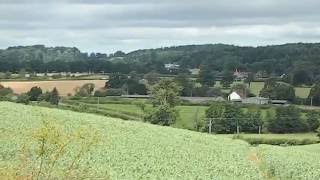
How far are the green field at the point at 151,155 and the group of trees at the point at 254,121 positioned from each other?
38681 mm

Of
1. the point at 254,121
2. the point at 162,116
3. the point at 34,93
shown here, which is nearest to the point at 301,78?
the point at 254,121

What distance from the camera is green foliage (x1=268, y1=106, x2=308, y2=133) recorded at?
280 ft

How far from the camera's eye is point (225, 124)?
8319cm

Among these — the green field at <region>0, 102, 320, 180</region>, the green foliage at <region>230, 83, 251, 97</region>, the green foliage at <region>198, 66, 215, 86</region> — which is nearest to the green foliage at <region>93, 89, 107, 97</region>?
the green foliage at <region>230, 83, 251, 97</region>

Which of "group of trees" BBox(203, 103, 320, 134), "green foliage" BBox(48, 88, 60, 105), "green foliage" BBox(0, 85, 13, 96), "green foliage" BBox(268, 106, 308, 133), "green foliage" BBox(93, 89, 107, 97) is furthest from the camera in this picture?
"green foliage" BBox(93, 89, 107, 97)

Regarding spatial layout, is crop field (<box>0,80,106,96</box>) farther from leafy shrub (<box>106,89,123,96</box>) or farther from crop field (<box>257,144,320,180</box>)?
crop field (<box>257,144,320,180</box>)

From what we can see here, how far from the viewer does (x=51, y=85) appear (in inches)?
4806

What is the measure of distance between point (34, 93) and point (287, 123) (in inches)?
1810

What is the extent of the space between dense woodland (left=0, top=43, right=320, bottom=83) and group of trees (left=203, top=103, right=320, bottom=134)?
59.9m

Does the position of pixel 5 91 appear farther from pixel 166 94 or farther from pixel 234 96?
pixel 234 96

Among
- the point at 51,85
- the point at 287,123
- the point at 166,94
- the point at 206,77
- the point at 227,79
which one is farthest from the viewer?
the point at 227,79

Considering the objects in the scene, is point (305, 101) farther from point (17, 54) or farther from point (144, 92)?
point (17, 54)

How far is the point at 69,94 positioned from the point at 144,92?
19.6 metres

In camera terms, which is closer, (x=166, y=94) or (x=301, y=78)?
(x=166, y=94)
